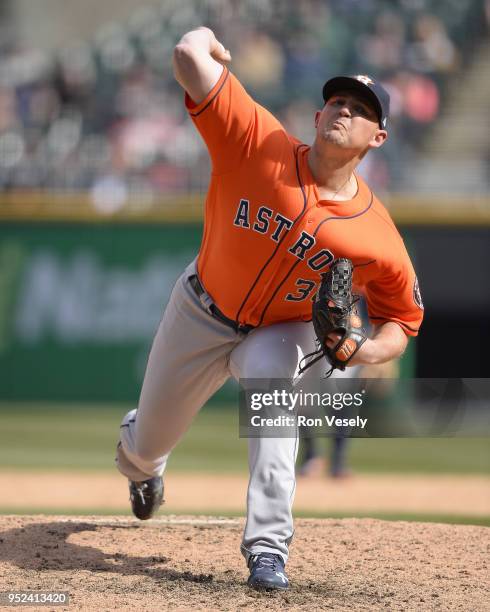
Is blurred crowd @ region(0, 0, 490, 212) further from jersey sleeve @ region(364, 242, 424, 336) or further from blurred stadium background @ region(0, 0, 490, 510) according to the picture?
jersey sleeve @ region(364, 242, 424, 336)

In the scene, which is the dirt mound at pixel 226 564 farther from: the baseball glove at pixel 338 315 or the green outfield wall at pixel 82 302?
the green outfield wall at pixel 82 302

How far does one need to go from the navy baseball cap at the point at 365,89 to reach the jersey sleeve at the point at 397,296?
0.53 m

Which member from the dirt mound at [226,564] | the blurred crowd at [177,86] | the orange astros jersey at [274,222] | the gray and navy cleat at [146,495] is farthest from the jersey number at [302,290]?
the blurred crowd at [177,86]

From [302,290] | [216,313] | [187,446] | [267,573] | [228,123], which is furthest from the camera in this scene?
[187,446]

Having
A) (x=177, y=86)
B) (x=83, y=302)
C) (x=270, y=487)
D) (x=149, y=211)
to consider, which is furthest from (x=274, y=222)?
(x=177, y=86)

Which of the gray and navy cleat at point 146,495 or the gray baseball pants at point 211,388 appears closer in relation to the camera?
the gray baseball pants at point 211,388

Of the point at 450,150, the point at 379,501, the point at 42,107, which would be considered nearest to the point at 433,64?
the point at 450,150

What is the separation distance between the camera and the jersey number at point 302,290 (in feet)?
13.4

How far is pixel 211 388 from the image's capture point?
14.7 ft

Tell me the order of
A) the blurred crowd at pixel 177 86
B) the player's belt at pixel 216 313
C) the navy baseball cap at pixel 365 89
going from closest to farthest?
the navy baseball cap at pixel 365 89, the player's belt at pixel 216 313, the blurred crowd at pixel 177 86

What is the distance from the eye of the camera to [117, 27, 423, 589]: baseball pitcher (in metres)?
3.88

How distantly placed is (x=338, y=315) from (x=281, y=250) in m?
0.35

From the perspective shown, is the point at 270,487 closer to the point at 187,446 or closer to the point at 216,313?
the point at 216,313

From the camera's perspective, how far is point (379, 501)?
7.15 m
